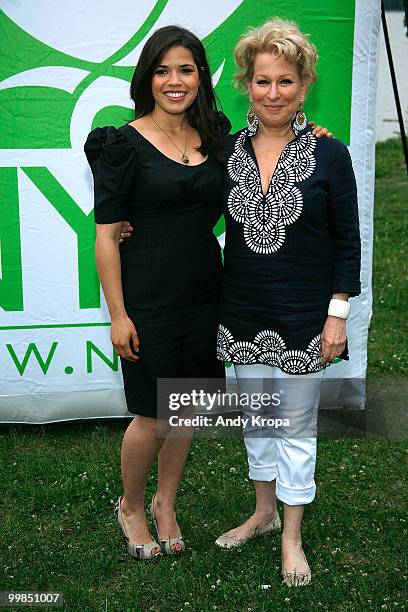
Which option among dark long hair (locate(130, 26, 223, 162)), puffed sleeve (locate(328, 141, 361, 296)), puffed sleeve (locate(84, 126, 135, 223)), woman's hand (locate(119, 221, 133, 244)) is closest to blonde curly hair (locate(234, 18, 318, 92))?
dark long hair (locate(130, 26, 223, 162))

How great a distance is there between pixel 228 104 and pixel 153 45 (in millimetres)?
1166

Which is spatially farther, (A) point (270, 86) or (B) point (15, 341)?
(B) point (15, 341)

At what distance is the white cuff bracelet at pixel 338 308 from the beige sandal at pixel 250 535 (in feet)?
2.85

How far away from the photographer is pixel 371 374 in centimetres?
455

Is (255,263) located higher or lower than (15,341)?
higher

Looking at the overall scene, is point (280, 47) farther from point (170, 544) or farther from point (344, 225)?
point (170, 544)

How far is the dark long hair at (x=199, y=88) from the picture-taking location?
2.49 m

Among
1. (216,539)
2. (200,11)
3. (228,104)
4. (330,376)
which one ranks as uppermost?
(200,11)

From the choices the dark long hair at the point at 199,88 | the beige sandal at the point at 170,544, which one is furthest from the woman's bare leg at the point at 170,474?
the dark long hair at the point at 199,88

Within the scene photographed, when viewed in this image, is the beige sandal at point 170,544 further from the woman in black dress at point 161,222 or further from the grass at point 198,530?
the woman in black dress at point 161,222

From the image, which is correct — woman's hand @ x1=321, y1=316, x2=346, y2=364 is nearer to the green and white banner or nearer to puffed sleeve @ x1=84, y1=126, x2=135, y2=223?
puffed sleeve @ x1=84, y1=126, x2=135, y2=223

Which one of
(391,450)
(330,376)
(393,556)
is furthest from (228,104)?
(393,556)

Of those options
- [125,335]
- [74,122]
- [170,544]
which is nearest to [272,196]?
[125,335]

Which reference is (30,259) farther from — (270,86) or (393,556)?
(393,556)
